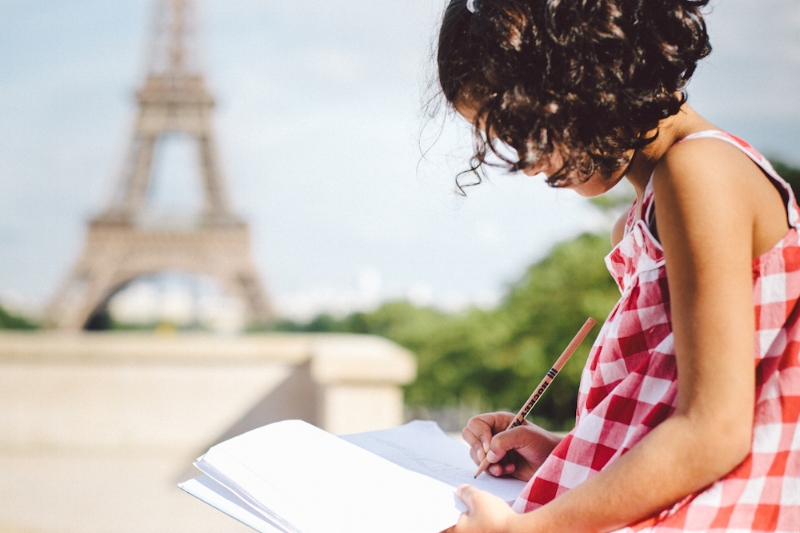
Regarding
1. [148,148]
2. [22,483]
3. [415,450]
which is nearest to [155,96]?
[148,148]

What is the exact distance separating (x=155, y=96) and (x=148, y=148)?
133cm

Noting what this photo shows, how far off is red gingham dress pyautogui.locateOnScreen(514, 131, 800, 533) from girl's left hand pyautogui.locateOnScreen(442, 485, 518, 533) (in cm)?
5

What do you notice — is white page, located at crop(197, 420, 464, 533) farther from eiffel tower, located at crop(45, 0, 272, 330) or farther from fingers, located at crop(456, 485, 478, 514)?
eiffel tower, located at crop(45, 0, 272, 330)

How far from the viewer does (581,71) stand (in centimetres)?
75

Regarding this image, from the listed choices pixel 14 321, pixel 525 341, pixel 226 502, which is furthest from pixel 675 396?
pixel 14 321

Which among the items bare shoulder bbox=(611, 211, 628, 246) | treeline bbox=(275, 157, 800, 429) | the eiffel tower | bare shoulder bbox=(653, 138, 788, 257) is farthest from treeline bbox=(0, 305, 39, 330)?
bare shoulder bbox=(653, 138, 788, 257)

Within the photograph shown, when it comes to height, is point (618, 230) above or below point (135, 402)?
above

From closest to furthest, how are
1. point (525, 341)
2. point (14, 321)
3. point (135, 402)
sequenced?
1. point (135, 402)
2. point (525, 341)
3. point (14, 321)

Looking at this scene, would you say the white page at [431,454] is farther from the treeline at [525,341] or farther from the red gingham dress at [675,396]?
the treeline at [525,341]

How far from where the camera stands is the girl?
25.9 inches

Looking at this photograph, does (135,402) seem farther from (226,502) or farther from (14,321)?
(14,321)

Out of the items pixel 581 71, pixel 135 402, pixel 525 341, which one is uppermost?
pixel 581 71

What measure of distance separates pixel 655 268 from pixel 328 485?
0.42 metres

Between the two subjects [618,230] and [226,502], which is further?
[618,230]
